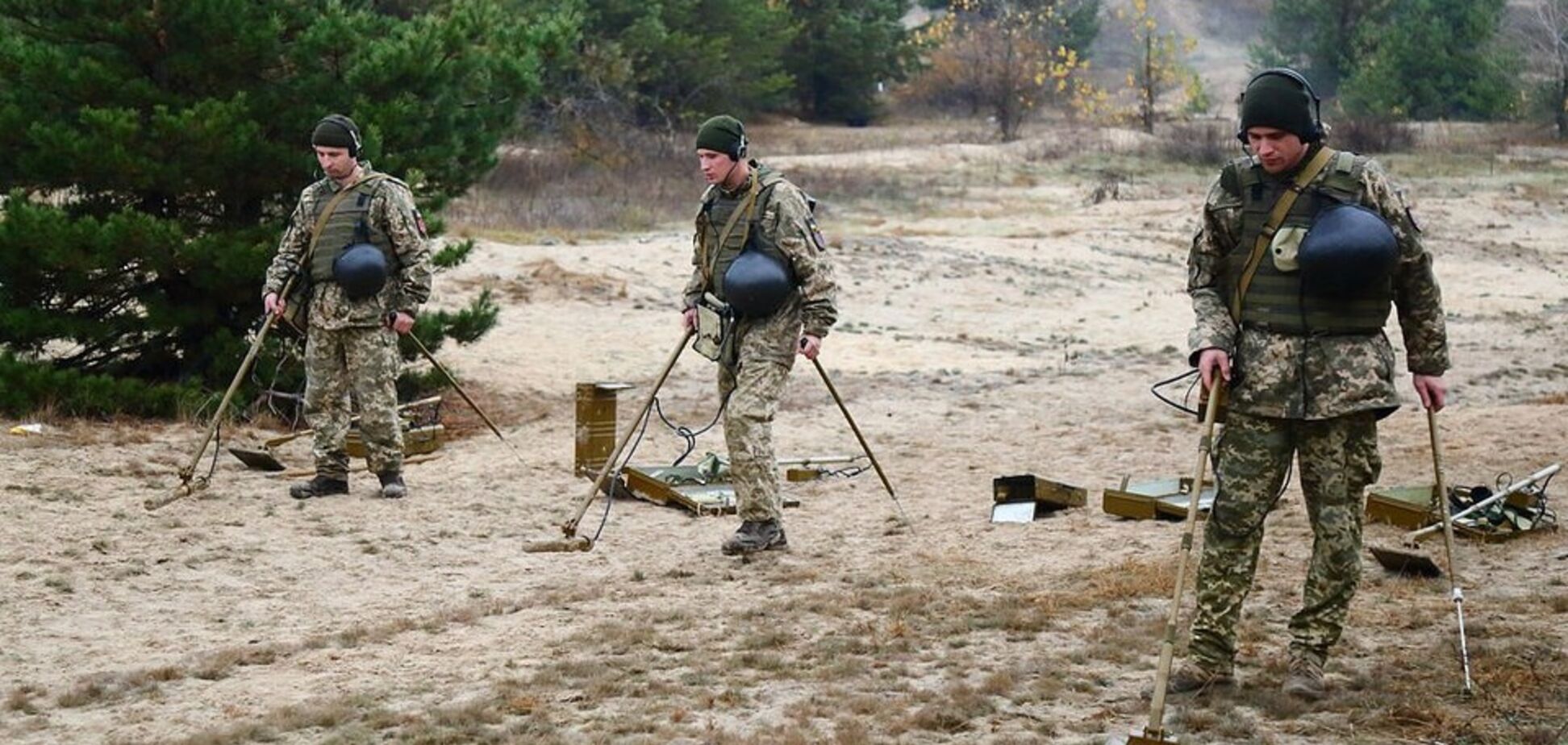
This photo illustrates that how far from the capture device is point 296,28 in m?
13.5

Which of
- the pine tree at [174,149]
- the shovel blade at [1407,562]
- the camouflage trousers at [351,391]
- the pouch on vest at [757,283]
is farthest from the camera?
the pine tree at [174,149]

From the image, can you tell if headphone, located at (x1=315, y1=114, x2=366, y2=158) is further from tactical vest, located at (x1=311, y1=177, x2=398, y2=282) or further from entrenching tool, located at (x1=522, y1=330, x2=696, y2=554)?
entrenching tool, located at (x1=522, y1=330, x2=696, y2=554)

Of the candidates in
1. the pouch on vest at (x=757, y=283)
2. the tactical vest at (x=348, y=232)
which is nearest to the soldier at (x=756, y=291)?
the pouch on vest at (x=757, y=283)

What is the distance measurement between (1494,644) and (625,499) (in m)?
5.20

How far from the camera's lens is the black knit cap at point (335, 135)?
33.1 ft

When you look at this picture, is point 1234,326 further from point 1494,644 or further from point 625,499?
point 625,499

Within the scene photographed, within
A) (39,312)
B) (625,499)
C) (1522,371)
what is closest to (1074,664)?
(625,499)

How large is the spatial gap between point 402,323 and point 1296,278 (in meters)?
5.47

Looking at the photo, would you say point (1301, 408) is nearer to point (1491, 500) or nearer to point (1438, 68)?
point (1491, 500)

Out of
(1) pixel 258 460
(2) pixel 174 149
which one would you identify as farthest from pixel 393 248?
(2) pixel 174 149

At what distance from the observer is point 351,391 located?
10.7 meters

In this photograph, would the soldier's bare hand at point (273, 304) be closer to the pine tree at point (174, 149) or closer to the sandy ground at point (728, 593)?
Answer: the sandy ground at point (728, 593)

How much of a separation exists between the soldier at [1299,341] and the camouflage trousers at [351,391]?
5347 millimetres

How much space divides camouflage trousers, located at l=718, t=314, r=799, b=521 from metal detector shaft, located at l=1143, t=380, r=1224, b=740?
2767 mm
